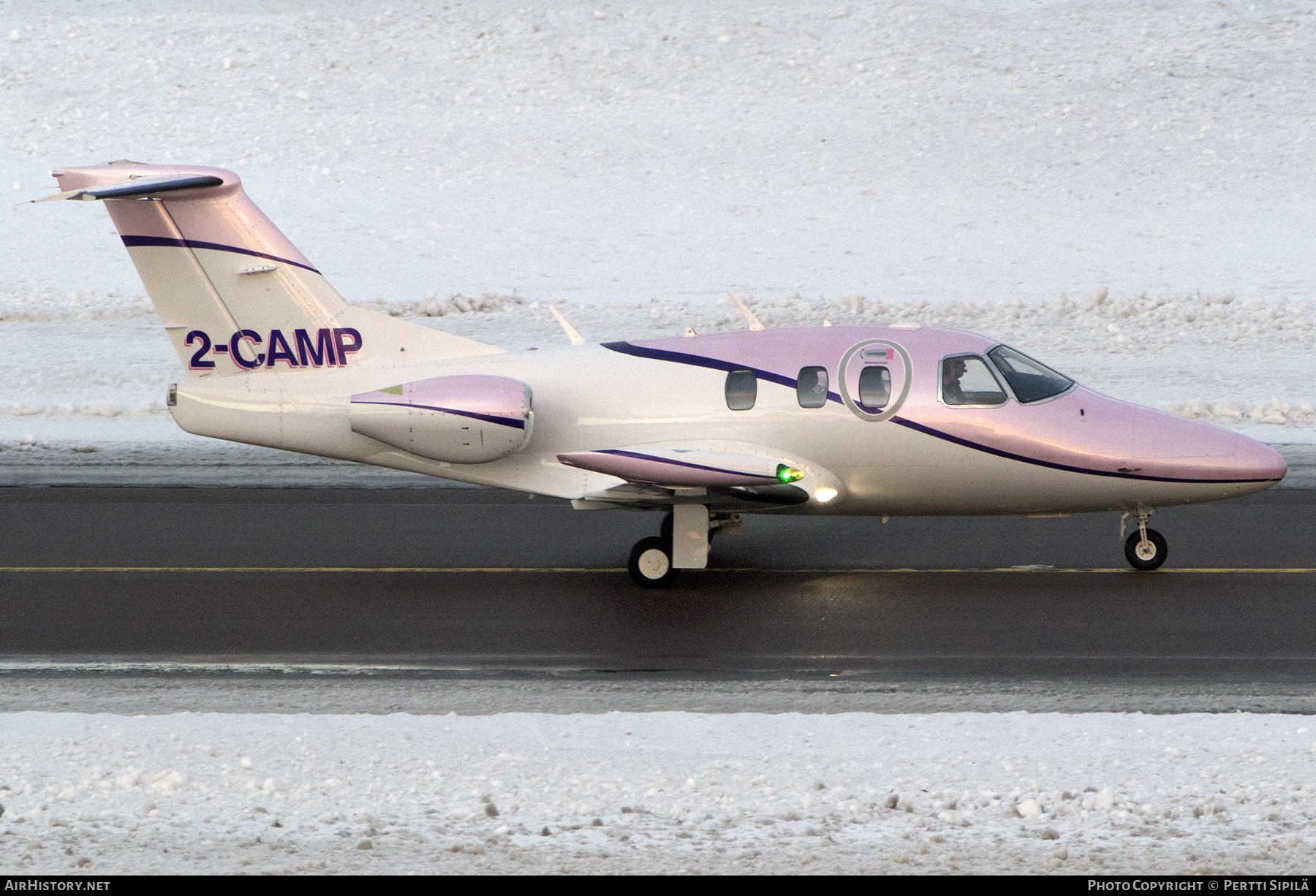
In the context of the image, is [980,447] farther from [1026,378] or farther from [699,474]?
[699,474]

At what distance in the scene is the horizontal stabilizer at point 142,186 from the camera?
14.1 meters

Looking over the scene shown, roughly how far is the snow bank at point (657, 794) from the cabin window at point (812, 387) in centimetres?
475

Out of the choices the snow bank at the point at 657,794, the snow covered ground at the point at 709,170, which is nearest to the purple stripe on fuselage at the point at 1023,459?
the snow bank at the point at 657,794

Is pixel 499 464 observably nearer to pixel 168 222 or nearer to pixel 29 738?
pixel 168 222

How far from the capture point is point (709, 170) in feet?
167

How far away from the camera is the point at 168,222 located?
14.7m

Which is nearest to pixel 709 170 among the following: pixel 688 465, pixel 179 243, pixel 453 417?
pixel 179 243

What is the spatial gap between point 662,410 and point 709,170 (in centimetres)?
3762

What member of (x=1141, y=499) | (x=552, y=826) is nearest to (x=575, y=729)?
(x=552, y=826)

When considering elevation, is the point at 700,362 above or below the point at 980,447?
above

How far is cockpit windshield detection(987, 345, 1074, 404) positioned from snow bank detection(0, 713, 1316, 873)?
15.7 ft

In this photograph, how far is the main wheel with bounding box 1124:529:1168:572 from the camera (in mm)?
14633

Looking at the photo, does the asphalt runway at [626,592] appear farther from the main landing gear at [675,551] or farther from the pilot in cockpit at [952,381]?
the pilot in cockpit at [952,381]

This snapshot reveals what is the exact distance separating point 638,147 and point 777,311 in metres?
20.4
